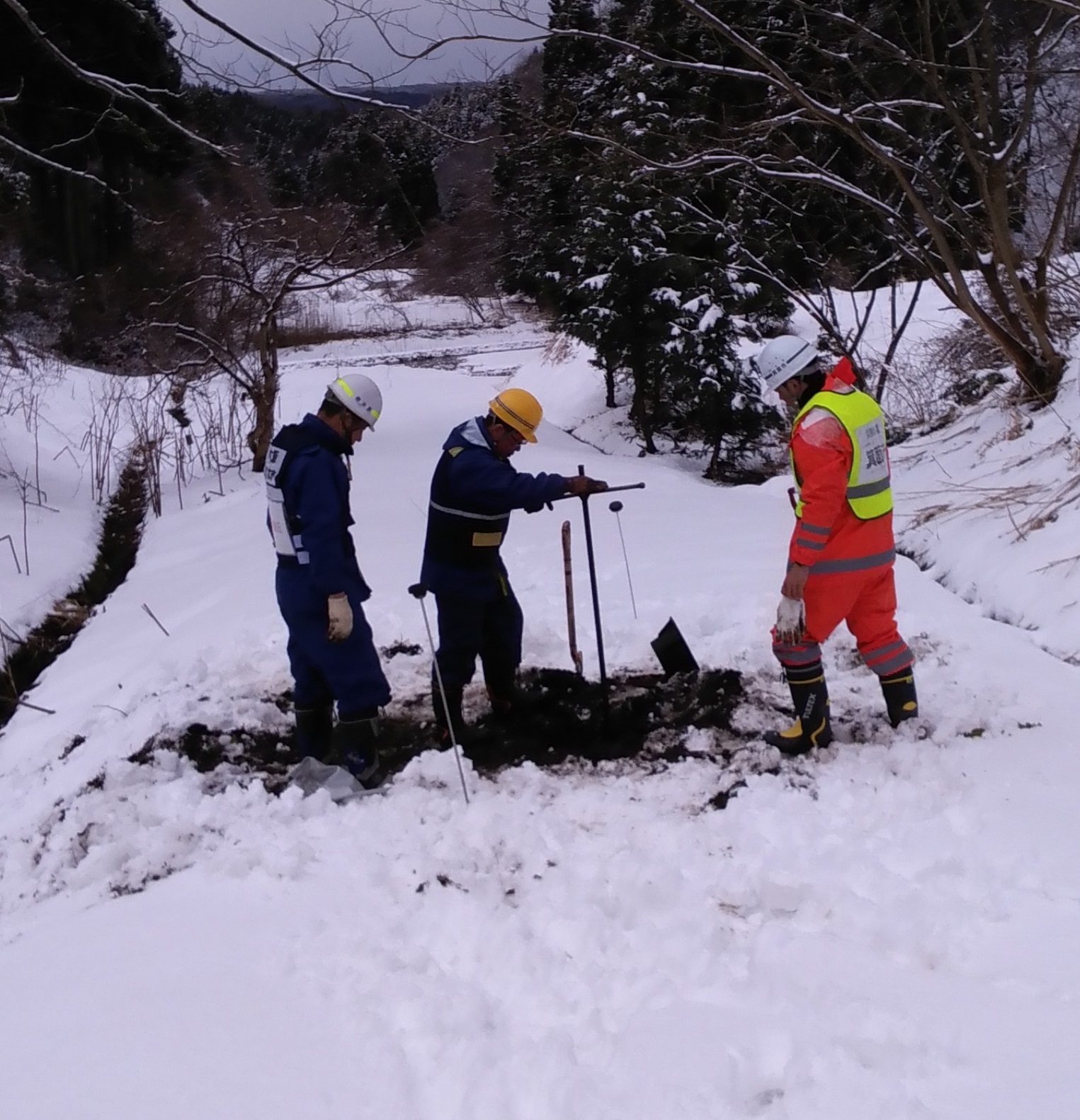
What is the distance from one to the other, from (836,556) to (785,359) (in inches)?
31.2

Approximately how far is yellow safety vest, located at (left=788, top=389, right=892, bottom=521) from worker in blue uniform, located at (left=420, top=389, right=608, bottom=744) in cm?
95

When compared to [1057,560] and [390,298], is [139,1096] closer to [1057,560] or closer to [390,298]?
[1057,560]

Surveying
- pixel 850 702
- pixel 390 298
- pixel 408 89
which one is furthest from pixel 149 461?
pixel 390 298

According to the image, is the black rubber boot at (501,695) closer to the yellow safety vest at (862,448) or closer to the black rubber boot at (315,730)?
the black rubber boot at (315,730)

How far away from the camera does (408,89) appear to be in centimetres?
392

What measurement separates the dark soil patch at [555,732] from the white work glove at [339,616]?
753mm

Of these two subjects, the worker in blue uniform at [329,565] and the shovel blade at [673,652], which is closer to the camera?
the worker in blue uniform at [329,565]

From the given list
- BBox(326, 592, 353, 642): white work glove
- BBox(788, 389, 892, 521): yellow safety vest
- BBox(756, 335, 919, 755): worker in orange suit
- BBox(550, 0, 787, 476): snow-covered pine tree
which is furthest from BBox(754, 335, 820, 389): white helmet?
BBox(550, 0, 787, 476): snow-covered pine tree

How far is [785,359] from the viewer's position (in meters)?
3.70

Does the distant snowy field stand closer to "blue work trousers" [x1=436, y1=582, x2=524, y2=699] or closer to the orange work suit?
the orange work suit

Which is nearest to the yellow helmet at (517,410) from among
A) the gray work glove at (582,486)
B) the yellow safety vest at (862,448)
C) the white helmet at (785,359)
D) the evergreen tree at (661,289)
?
the gray work glove at (582,486)

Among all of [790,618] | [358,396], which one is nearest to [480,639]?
[358,396]

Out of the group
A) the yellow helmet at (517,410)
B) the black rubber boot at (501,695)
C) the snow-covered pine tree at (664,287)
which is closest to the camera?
the yellow helmet at (517,410)

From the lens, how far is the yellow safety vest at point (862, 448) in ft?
11.8
